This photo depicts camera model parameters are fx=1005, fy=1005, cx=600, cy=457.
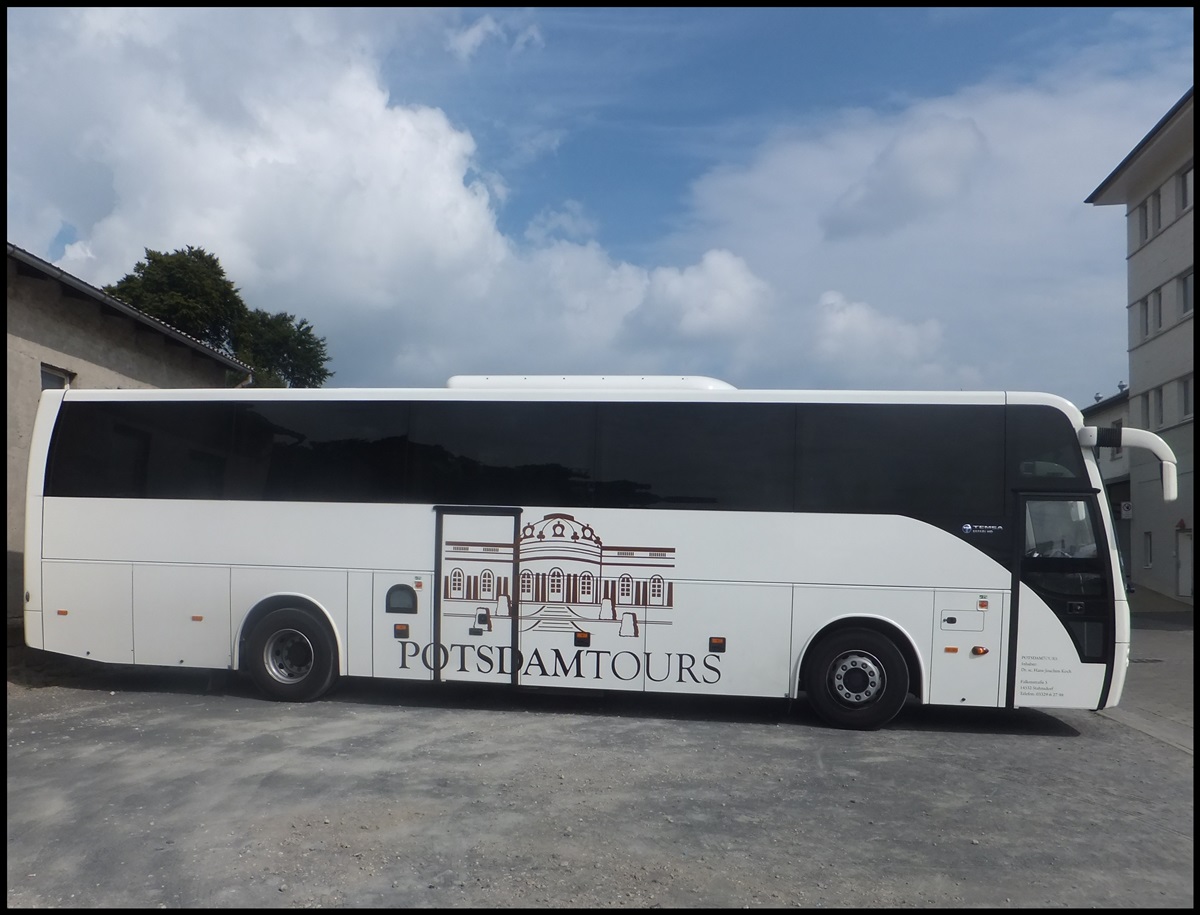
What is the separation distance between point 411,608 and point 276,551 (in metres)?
1.66

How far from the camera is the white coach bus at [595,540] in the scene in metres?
9.71

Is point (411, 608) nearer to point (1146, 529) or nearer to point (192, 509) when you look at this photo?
point (192, 509)

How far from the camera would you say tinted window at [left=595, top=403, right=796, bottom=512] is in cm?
1012

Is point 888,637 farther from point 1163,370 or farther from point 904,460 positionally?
point 1163,370

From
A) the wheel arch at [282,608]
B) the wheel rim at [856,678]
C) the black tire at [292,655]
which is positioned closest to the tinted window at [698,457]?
the wheel rim at [856,678]

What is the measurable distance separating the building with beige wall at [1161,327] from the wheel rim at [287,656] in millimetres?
26374

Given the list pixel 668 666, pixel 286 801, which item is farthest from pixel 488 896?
pixel 668 666

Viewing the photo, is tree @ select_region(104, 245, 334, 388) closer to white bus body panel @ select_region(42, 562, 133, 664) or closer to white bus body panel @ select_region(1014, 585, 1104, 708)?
white bus body panel @ select_region(42, 562, 133, 664)

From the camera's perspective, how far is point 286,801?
689 centimetres

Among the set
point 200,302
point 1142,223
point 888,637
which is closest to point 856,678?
point 888,637

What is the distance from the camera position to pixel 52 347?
16.3 meters

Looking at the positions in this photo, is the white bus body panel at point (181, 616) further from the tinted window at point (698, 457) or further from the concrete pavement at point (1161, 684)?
the concrete pavement at point (1161, 684)

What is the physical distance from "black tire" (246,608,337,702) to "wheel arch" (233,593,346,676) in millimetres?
44

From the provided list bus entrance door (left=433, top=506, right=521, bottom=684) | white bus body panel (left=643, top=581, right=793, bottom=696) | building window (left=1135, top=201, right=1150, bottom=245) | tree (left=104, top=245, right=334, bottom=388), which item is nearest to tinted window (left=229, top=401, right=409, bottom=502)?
bus entrance door (left=433, top=506, right=521, bottom=684)
